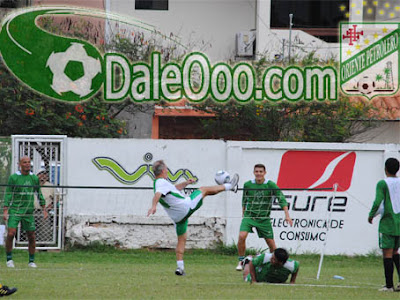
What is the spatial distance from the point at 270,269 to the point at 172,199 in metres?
1.92

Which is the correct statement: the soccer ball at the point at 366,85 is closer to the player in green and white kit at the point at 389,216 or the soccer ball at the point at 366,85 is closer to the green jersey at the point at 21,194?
the green jersey at the point at 21,194

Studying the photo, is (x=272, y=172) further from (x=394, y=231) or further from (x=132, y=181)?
(x=394, y=231)

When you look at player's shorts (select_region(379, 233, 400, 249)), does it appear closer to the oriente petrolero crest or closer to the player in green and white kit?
the player in green and white kit

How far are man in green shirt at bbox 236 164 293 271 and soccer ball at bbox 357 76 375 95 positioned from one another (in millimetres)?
13679

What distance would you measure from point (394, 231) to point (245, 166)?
7.23m

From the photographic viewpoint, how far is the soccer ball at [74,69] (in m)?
23.7

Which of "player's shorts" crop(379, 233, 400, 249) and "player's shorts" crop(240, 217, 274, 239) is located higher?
"player's shorts" crop(379, 233, 400, 249)

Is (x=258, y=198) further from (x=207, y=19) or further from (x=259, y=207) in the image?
(x=207, y=19)

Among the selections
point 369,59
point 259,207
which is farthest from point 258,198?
point 369,59

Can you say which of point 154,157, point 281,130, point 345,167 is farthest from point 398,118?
point 154,157

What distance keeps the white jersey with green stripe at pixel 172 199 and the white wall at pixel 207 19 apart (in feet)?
59.4

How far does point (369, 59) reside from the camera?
92.6 ft

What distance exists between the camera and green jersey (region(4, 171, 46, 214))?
1455 centimetres

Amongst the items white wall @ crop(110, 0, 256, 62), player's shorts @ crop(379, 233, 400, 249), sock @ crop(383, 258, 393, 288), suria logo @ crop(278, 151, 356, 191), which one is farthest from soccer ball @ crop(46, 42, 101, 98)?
sock @ crop(383, 258, 393, 288)
